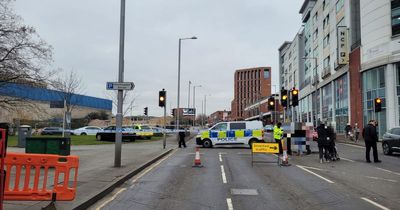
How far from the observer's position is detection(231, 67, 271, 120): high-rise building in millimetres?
152025

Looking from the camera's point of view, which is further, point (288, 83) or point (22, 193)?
point (288, 83)

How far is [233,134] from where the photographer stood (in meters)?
30.6

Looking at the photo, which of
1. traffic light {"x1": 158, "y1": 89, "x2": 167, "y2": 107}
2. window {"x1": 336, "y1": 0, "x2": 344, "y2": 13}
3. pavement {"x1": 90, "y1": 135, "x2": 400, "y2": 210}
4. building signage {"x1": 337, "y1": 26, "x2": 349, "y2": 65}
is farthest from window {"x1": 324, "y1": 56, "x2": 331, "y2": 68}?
pavement {"x1": 90, "y1": 135, "x2": 400, "y2": 210}

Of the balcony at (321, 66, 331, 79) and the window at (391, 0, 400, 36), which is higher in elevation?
the window at (391, 0, 400, 36)

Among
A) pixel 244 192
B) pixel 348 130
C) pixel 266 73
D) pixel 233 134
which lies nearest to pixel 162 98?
pixel 233 134

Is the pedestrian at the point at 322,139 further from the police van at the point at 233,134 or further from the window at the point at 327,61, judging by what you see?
the window at the point at 327,61

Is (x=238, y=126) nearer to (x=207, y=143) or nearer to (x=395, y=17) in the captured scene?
(x=207, y=143)

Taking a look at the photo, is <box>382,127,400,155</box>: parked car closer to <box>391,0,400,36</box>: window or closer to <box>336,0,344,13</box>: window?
<box>391,0,400,36</box>: window

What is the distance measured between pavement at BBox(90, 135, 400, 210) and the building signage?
35.3m

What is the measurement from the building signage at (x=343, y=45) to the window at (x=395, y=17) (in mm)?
10258

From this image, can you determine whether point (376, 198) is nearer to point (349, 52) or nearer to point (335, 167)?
point (335, 167)

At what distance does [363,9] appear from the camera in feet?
146

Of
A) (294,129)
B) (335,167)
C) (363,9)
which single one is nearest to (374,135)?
(335,167)

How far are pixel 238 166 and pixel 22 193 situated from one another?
10.4 meters
